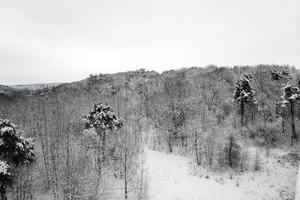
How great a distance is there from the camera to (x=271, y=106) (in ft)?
188

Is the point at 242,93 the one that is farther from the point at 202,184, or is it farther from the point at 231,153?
the point at 202,184

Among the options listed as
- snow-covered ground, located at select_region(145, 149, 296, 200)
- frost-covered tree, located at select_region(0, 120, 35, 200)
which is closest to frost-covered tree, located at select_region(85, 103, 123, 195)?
snow-covered ground, located at select_region(145, 149, 296, 200)

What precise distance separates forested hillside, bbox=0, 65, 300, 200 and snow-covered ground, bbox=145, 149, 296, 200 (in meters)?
1.08

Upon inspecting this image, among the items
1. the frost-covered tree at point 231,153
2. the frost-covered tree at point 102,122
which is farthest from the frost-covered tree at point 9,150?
the frost-covered tree at point 231,153

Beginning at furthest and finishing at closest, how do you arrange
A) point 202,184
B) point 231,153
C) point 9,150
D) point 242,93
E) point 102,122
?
point 242,93
point 231,153
point 102,122
point 202,184
point 9,150

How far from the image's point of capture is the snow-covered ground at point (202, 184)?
28891mm

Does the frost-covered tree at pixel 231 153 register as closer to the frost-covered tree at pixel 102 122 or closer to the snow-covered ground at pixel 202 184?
the snow-covered ground at pixel 202 184

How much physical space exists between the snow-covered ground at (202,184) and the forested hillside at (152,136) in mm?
1076

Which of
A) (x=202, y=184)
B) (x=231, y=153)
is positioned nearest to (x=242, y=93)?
(x=231, y=153)

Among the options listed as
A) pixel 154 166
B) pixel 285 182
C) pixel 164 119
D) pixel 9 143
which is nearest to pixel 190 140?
pixel 164 119

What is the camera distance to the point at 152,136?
46.7 meters

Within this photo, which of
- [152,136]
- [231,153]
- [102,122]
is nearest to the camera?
[102,122]

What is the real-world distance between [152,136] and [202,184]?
17.0 m

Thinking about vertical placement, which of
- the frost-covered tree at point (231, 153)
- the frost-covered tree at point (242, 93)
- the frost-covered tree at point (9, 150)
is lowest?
the frost-covered tree at point (231, 153)
